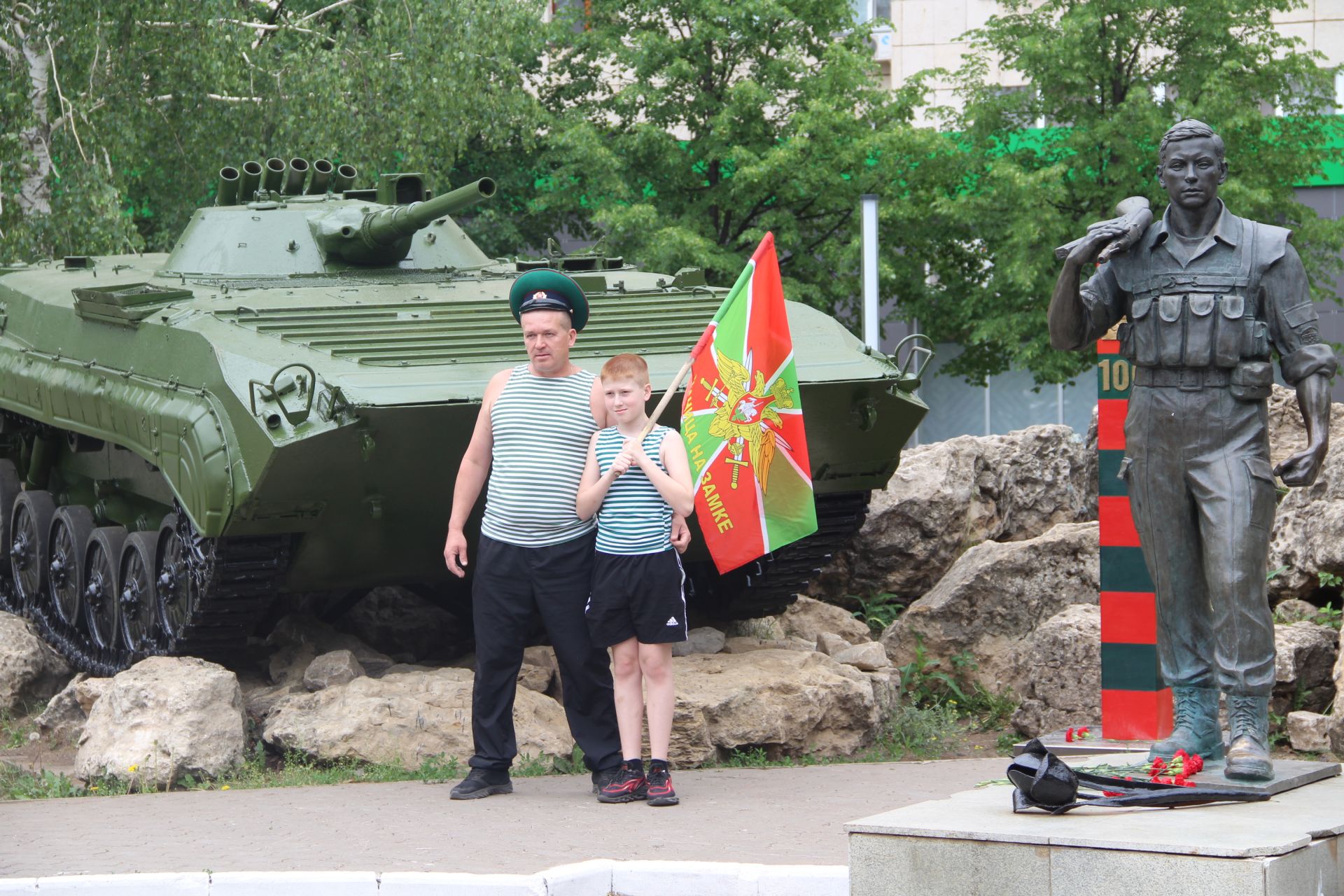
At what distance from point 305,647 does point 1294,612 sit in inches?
195

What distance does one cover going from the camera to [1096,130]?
21594 mm

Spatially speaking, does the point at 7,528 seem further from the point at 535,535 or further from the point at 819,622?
the point at 535,535

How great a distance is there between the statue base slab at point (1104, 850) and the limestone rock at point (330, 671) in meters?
4.51

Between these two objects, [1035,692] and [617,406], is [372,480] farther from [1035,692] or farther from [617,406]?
[1035,692]

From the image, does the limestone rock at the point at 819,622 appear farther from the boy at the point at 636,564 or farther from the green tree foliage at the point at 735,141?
the green tree foliage at the point at 735,141

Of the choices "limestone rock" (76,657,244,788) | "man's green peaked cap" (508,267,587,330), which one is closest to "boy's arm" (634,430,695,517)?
"man's green peaked cap" (508,267,587,330)

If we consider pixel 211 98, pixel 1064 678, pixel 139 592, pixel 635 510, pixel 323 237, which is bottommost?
pixel 1064 678

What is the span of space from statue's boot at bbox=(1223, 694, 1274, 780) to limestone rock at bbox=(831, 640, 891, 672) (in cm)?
394

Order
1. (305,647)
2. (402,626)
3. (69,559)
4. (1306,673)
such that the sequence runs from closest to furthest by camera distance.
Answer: (1306,673)
(305,647)
(402,626)
(69,559)

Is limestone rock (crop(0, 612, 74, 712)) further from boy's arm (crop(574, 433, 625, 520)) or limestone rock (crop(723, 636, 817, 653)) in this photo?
boy's arm (crop(574, 433, 625, 520))

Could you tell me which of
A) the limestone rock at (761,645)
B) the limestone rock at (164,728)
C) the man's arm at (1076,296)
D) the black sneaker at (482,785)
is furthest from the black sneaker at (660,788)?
the limestone rock at (761,645)

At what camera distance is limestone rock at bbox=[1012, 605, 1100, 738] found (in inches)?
339

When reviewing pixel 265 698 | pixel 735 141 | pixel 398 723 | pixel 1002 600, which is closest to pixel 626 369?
pixel 398 723

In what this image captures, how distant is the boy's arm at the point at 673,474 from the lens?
271 inches
